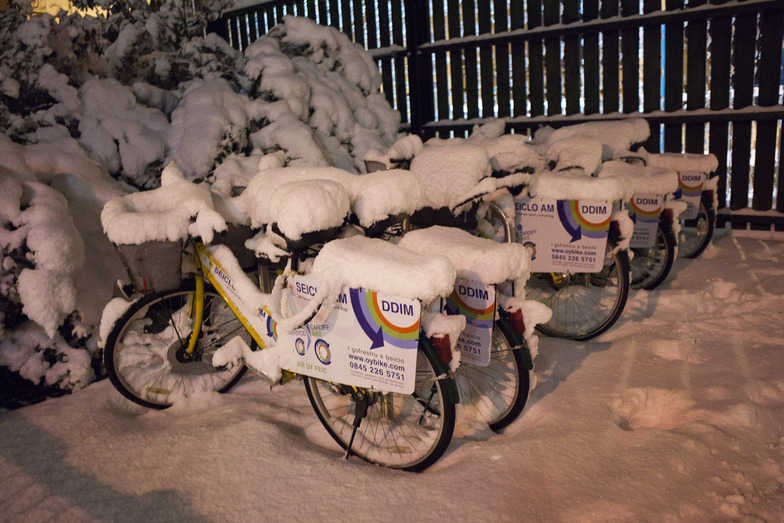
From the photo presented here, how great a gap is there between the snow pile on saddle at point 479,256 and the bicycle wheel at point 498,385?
1.12ft

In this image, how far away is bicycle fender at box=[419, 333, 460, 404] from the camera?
7.37 feet

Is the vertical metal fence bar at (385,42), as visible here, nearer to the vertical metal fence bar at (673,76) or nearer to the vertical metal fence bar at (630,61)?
the vertical metal fence bar at (630,61)

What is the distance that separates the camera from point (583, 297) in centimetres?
428

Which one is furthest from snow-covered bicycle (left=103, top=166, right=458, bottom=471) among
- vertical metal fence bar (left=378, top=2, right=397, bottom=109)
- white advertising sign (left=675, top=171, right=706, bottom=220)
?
vertical metal fence bar (left=378, top=2, right=397, bottom=109)

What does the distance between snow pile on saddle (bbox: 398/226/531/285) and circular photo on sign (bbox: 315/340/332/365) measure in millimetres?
566

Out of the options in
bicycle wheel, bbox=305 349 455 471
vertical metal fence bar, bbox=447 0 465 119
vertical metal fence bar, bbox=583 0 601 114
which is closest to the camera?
bicycle wheel, bbox=305 349 455 471

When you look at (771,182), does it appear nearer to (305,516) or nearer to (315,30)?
(315,30)

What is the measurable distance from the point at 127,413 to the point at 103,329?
491mm

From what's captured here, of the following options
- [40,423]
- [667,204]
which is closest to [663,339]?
[667,204]

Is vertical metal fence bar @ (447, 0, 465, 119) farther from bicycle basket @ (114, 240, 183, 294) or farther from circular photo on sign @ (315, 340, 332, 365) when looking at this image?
circular photo on sign @ (315, 340, 332, 365)

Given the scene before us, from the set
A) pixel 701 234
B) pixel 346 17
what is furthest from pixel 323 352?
pixel 346 17

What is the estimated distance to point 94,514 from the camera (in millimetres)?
2338

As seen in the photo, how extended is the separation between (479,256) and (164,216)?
150 centimetres

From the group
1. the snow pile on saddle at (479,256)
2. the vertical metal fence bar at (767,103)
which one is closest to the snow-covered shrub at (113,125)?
the snow pile on saddle at (479,256)
